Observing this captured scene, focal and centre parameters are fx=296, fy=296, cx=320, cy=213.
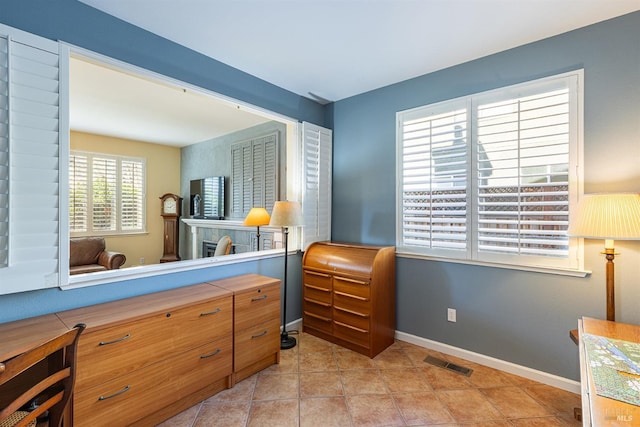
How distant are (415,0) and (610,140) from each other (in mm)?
1641

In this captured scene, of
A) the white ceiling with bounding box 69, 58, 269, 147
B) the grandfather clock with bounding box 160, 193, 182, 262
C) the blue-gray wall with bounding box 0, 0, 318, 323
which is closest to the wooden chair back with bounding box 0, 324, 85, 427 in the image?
the blue-gray wall with bounding box 0, 0, 318, 323

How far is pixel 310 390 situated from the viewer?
221cm

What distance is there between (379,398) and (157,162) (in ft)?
18.7

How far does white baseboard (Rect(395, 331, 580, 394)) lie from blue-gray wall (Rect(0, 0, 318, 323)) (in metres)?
1.60

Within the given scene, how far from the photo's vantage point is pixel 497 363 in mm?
2473

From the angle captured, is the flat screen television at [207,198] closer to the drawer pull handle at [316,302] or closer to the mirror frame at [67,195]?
the mirror frame at [67,195]

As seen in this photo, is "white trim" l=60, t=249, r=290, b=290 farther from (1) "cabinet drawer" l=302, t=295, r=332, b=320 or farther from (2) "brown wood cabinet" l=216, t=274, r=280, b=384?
(1) "cabinet drawer" l=302, t=295, r=332, b=320

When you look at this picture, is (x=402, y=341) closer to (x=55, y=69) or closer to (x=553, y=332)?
(x=553, y=332)

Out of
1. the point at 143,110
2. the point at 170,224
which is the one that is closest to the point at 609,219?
the point at 143,110

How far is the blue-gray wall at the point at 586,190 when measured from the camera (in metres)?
2.00

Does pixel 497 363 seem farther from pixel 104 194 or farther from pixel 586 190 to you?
pixel 104 194

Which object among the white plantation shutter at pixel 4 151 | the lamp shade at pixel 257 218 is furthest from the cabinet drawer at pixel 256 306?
the white plantation shutter at pixel 4 151

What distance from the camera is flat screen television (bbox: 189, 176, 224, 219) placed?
5.02 meters

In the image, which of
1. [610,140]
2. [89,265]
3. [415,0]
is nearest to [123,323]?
[415,0]
